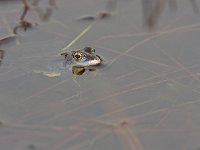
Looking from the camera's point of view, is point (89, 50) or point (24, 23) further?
point (24, 23)

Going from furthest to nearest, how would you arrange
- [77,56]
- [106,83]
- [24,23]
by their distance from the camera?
1. [24,23]
2. [77,56]
3. [106,83]

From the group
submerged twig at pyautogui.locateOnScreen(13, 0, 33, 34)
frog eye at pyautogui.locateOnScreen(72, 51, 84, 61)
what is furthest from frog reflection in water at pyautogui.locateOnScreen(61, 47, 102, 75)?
submerged twig at pyautogui.locateOnScreen(13, 0, 33, 34)

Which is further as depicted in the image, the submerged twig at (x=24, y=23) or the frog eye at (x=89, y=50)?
the submerged twig at (x=24, y=23)

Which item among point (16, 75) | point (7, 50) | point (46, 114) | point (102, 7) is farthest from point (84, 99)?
point (102, 7)

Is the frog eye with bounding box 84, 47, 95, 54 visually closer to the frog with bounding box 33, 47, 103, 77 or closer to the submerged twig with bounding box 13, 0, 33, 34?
the frog with bounding box 33, 47, 103, 77

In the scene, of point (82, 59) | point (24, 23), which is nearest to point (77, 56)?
point (82, 59)

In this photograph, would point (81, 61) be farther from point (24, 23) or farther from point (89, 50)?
point (24, 23)

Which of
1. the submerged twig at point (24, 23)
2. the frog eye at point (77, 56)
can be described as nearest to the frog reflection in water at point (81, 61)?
the frog eye at point (77, 56)

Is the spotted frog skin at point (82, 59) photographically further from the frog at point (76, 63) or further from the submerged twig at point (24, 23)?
the submerged twig at point (24, 23)
